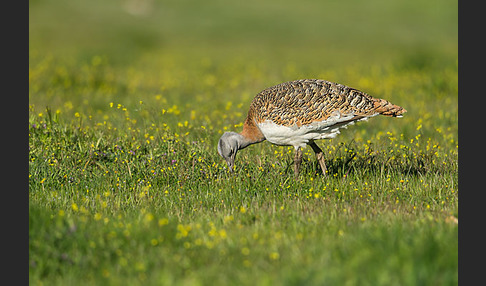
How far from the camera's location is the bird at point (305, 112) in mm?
7508

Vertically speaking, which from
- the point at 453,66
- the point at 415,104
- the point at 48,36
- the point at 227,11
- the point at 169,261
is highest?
the point at 227,11

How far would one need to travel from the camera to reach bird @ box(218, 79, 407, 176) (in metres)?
7.51

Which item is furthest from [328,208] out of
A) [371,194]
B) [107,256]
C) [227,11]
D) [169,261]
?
[227,11]

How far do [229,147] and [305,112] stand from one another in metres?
1.21

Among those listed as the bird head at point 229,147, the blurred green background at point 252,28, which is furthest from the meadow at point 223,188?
the blurred green background at point 252,28

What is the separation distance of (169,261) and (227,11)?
2785cm

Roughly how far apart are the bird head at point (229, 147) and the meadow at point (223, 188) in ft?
0.66

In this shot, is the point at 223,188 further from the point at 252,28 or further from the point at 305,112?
the point at 252,28

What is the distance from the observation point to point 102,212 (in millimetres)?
6418

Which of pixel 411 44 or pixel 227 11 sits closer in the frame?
pixel 411 44

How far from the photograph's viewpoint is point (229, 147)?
7.94 metres

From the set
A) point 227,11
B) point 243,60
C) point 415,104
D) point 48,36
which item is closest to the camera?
point 415,104

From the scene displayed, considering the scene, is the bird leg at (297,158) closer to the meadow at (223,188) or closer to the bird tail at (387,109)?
the meadow at (223,188)

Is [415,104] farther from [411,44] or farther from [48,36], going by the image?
[48,36]
